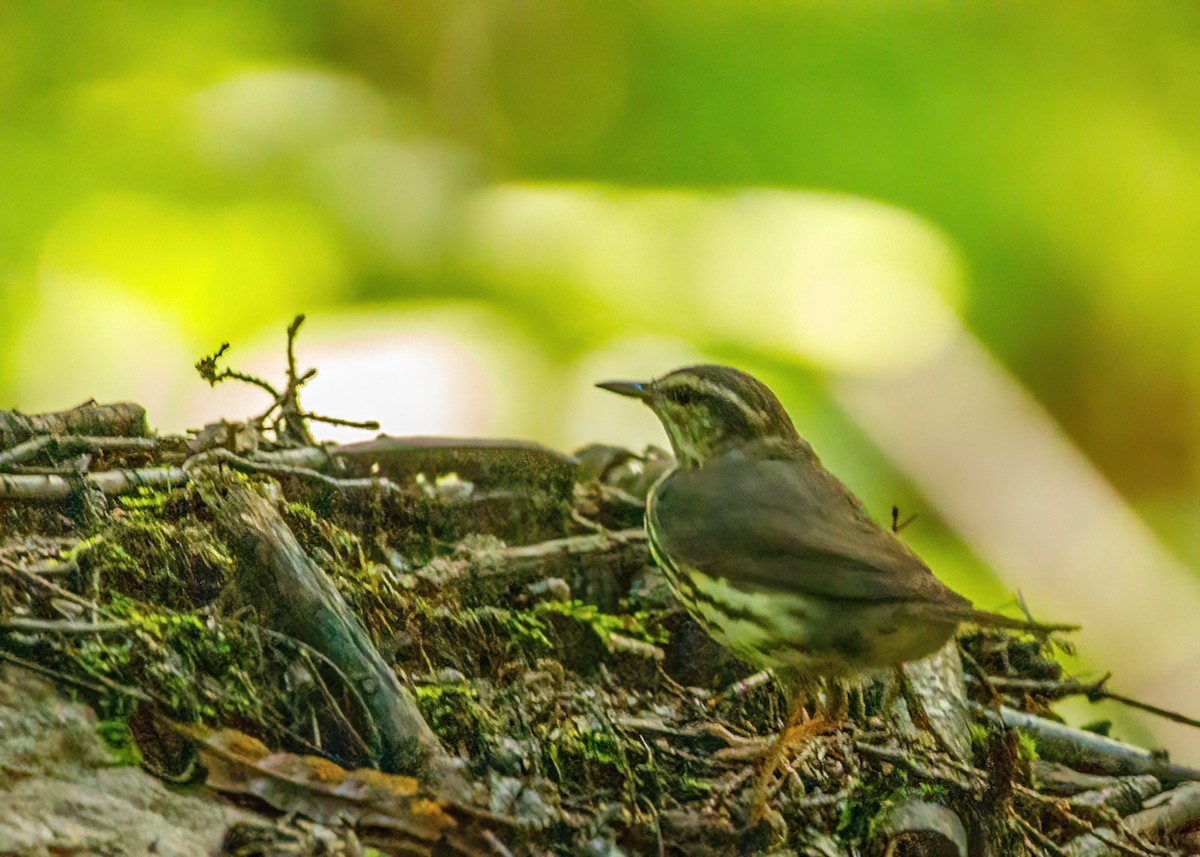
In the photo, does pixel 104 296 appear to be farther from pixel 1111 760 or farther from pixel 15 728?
pixel 1111 760

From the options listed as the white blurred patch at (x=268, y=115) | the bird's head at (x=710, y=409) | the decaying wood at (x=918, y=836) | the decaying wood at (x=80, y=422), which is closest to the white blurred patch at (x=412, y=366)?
the white blurred patch at (x=268, y=115)

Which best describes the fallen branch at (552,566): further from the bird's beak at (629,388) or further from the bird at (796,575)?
the bird's beak at (629,388)

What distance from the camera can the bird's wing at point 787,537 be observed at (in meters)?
2.92

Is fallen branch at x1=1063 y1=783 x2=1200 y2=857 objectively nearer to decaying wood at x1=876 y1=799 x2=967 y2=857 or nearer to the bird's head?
decaying wood at x1=876 y1=799 x2=967 y2=857

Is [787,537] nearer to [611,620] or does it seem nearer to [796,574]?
[796,574]

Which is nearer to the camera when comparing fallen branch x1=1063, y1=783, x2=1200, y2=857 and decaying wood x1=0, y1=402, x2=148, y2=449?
decaying wood x1=0, y1=402, x2=148, y2=449

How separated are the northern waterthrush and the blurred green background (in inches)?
82.1

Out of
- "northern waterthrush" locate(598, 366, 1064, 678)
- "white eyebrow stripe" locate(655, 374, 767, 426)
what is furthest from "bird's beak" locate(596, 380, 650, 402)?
"northern waterthrush" locate(598, 366, 1064, 678)

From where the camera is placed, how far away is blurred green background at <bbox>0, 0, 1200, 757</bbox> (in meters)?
5.06

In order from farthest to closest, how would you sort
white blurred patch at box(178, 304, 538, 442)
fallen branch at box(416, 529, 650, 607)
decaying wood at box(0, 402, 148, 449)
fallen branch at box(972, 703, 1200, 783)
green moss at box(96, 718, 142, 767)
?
white blurred patch at box(178, 304, 538, 442), fallen branch at box(972, 703, 1200, 783), fallen branch at box(416, 529, 650, 607), decaying wood at box(0, 402, 148, 449), green moss at box(96, 718, 142, 767)

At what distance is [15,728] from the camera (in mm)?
1960

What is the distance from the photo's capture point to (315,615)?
8.12 ft

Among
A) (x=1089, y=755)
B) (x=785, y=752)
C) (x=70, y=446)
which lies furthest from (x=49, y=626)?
(x=1089, y=755)

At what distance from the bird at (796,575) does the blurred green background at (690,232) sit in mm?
2086
